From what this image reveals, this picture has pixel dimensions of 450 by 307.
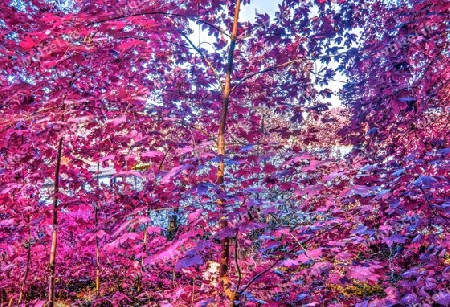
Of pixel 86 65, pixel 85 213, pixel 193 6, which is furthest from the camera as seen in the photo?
pixel 85 213

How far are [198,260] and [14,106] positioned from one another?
216 cm

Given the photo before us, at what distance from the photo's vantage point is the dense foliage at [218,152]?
2008 mm

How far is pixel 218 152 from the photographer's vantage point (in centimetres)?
251

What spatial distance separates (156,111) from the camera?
8.21 feet

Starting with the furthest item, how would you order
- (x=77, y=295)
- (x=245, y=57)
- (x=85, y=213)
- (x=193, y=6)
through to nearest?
(x=85, y=213) < (x=77, y=295) < (x=245, y=57) < (x=193, y=6)

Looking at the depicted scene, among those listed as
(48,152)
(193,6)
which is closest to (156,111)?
(48,152)

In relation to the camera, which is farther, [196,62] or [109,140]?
[196,62]

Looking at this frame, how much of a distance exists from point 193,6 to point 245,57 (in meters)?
1.17

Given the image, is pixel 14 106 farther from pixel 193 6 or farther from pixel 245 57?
pixel 245 57

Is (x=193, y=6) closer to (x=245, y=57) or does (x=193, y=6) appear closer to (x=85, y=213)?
(x=245, y=57)

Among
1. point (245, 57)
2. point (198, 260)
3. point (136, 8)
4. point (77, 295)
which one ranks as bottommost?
point (77, 295)

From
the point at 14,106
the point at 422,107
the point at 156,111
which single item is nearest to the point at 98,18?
the point at 156,111

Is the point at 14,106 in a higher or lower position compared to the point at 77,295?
higher

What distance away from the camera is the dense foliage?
6.59 ft
